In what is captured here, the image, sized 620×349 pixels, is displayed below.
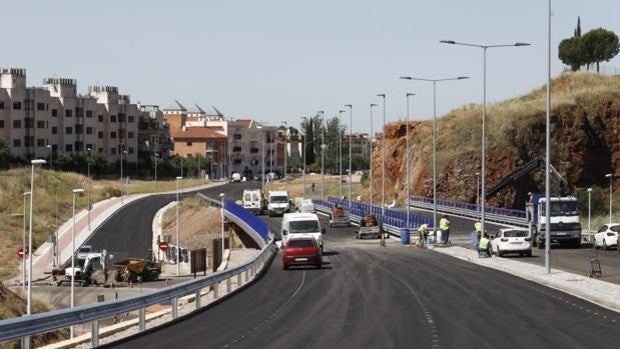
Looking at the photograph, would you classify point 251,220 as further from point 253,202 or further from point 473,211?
point 253,202

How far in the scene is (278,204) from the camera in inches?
3730

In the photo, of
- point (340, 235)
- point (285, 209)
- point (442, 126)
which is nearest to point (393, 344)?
point (340, 235)

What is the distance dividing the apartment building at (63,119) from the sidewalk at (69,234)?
25304 mm

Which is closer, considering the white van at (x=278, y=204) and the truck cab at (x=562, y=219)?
the truck cab at (x=562, y=219)

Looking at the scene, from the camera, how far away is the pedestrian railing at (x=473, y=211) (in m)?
75.6

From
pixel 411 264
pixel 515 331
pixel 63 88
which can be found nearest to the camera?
pixel 515 331

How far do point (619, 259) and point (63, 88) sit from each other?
13039 cm

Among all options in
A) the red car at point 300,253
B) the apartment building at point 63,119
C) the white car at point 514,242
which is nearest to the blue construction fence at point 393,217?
the white car at point 514,242

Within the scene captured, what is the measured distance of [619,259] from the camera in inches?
1774

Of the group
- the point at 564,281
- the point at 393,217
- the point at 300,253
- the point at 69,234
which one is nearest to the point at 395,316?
the point at 564,281

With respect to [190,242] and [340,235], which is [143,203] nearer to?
[190,242]

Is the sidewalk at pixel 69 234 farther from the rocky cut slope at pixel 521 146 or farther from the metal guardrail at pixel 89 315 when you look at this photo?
the metal guardrail at pixel 89 315

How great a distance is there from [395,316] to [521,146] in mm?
86387

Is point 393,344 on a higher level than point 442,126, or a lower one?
lower
